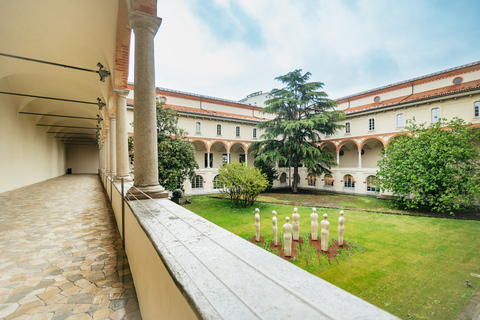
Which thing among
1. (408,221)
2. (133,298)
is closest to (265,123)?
(408,221)

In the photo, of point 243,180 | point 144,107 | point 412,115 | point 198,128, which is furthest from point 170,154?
point 412,115

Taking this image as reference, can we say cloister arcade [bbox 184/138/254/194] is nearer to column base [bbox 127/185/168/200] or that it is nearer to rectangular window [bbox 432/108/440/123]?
column base [bbox 127/185/168/200]

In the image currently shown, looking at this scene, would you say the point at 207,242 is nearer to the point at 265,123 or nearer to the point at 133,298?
the point at 133,298

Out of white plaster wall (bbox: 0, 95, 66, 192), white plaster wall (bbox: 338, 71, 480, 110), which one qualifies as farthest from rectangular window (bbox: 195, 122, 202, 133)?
white plaster wall (bbox: 338, 71, 480, 110)

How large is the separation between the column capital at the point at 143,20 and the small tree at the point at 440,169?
16307 mm

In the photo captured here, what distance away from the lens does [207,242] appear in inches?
66.2

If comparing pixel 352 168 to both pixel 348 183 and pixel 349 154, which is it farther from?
pixel 349 154

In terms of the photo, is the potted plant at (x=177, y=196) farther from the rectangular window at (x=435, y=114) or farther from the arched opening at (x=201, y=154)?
the rectangular window at (x=435, y=114)

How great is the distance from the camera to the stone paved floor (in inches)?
114

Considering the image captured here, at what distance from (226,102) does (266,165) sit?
10388 mm

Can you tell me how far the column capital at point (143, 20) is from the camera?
4.23m

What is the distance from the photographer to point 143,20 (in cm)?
430

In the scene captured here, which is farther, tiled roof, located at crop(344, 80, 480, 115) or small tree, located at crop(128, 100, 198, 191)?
tiled roof, located at crop(344, 80, 480, 115)

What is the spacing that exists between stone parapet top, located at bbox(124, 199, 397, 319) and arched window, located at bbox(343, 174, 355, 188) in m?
25.5
